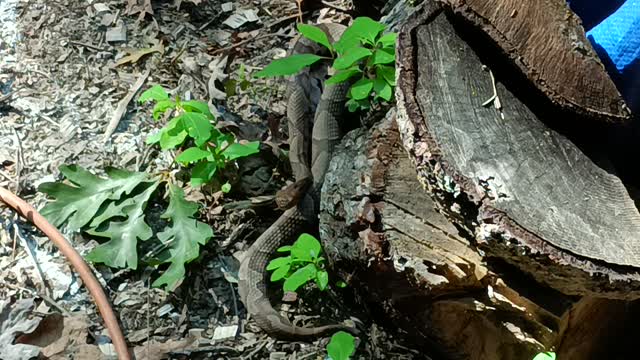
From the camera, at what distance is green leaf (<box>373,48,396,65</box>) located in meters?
2.43

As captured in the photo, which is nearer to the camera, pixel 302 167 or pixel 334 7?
pixel 302 167

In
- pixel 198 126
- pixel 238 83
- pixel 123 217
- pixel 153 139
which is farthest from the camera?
pixel 238 83

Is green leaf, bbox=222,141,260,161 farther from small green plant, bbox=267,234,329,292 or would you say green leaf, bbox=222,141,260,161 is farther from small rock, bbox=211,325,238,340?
small rock, bbox=211,325,238,340

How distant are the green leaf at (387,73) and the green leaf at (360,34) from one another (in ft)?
0.31

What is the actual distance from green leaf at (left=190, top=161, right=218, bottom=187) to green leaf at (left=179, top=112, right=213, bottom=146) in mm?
117

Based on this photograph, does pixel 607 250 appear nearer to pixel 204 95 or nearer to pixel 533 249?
pixel 533 249

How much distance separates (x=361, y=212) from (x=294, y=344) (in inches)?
24.1

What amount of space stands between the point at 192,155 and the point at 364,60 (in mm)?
686

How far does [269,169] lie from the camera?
9.78 ft

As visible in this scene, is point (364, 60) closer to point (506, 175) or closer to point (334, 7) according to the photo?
point (334, 7)

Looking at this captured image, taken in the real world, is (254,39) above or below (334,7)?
below

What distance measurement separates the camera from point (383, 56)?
2.44 meters

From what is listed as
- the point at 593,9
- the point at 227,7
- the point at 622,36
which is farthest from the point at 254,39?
the point at 622,36

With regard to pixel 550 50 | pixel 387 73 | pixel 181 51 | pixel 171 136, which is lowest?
pixel 171 136
